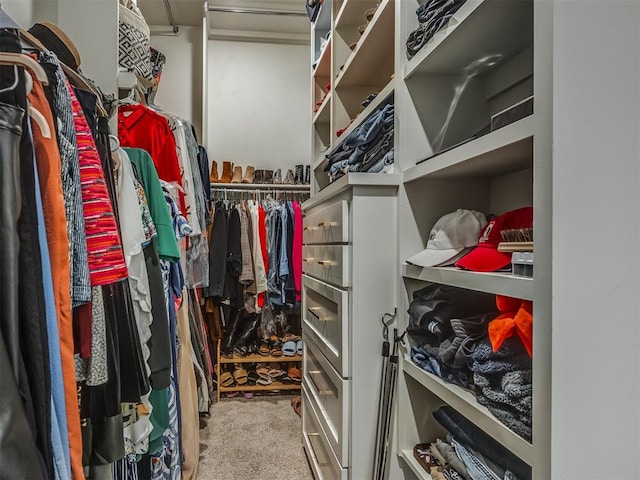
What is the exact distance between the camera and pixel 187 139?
7.89 feet

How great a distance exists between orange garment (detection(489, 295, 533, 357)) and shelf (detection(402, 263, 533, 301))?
45 millimetres

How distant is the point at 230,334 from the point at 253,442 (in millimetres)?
975

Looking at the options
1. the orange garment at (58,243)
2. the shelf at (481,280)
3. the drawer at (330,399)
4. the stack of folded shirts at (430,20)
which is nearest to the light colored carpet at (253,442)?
the drawer at (330,399)

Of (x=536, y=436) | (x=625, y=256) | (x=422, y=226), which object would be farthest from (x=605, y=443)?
(x=422, y=226)

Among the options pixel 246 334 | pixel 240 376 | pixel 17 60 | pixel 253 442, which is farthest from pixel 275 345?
pixel 17 60

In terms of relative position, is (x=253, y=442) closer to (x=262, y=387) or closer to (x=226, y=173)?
(x=262, y=387)

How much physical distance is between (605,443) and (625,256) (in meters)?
0.30

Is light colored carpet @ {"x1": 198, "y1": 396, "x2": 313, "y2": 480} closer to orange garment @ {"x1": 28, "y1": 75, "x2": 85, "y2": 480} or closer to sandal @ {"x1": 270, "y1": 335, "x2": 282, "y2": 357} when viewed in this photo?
A: sandal @ {"x1": 270, "y1": 335, "x2": 282, "y2": 357}

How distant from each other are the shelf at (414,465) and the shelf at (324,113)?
5.47 ft

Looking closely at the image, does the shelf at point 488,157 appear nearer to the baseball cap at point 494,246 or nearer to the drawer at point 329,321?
the baseball cap at point 494,246

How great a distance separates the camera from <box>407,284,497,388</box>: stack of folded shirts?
1.11 m

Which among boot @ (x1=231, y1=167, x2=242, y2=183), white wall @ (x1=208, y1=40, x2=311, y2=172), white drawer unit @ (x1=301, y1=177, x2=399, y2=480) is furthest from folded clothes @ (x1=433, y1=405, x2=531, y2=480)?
white wall @ (x1=208, y1=40, x2=311, y2=172)

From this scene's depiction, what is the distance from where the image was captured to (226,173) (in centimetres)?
364

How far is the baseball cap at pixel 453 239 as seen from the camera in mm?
1242
